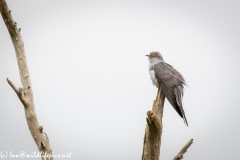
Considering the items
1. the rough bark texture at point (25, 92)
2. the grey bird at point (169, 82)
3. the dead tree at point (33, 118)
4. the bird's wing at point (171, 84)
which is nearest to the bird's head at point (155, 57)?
the grey bird at point (169, 82)

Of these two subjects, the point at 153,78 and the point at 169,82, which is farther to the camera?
the point at 153,78

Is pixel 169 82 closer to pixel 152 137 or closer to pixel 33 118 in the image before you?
pixel 152 137

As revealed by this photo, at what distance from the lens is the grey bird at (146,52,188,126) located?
955 cm

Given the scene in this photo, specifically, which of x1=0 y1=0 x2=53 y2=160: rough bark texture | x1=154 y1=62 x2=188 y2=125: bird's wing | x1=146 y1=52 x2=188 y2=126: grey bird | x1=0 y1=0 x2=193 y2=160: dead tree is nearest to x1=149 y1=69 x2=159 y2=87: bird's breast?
x1=146 y1=52 x2=188 y2=126: grey bird

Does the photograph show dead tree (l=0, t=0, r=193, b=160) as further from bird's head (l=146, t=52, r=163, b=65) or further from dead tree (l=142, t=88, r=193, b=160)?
bird's head (l=146, t=52, r=163, b=65)

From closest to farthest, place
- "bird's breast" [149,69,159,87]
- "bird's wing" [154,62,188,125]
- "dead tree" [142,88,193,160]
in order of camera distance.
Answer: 1. "dead tree" [142,88,193,160]
2. "bird's wing" [154,62,188,125]
3. "bird's breast" [149,69,159,87]

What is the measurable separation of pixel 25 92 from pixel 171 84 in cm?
397

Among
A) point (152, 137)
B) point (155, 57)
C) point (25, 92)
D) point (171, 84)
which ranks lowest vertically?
point (152, 137)

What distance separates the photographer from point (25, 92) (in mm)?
7500

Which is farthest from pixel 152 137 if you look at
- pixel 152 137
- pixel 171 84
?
pixel 171 84

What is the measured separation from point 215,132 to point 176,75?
151329mm

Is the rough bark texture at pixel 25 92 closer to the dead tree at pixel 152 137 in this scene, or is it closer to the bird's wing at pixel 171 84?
the dead tree at pixel 152 137

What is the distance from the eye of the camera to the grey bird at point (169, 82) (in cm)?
955

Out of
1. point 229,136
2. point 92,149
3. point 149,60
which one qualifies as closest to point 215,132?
point 229,136
